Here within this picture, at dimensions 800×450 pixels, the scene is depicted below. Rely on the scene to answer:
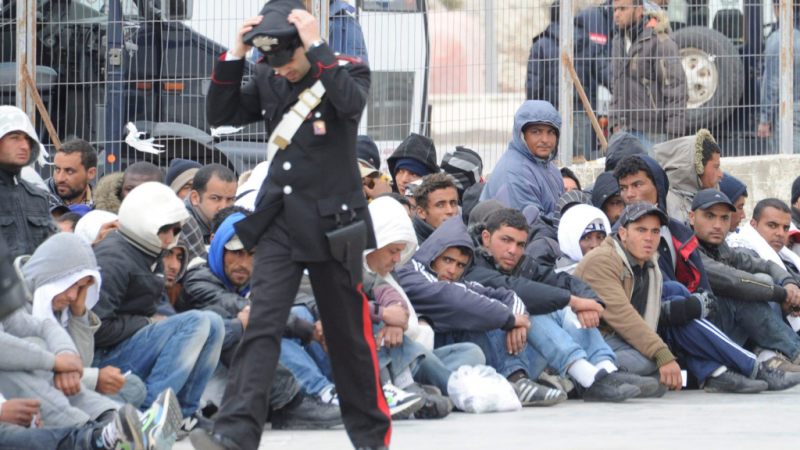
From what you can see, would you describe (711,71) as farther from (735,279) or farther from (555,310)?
(555,310)

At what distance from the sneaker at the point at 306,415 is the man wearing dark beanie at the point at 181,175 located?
7.53 feet

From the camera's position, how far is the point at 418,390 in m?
6.56

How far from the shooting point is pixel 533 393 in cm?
704

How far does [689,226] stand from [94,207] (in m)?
4.16

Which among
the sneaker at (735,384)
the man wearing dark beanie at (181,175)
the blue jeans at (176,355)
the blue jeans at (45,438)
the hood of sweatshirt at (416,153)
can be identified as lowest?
the sneaker at (735,384)

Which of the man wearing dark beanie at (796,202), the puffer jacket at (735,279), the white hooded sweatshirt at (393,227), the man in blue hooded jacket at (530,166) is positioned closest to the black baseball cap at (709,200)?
the puffer jacket at (735,279)

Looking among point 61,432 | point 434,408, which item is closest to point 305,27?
point 61,432

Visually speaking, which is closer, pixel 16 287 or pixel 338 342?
pixel 16 287

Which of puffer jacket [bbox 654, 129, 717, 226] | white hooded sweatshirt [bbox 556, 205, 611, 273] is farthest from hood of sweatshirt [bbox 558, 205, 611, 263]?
puffer jacket [bbox 654, 129, 717, 226]

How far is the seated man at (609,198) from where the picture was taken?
9016mm

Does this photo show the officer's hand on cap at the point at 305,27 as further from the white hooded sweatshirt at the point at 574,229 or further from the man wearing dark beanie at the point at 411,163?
the man wearing dark beanie at the point at 411,163

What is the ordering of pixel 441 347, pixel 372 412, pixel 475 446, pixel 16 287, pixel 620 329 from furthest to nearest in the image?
1. pixel 620 329
2. pixel 441 347
3. pixel 475 446
4. pixel 372 412
5. pixel 16 287

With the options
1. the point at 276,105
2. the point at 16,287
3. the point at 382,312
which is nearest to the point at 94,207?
the point at 382,312

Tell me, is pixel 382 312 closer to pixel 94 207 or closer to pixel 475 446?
pixel 475 446
